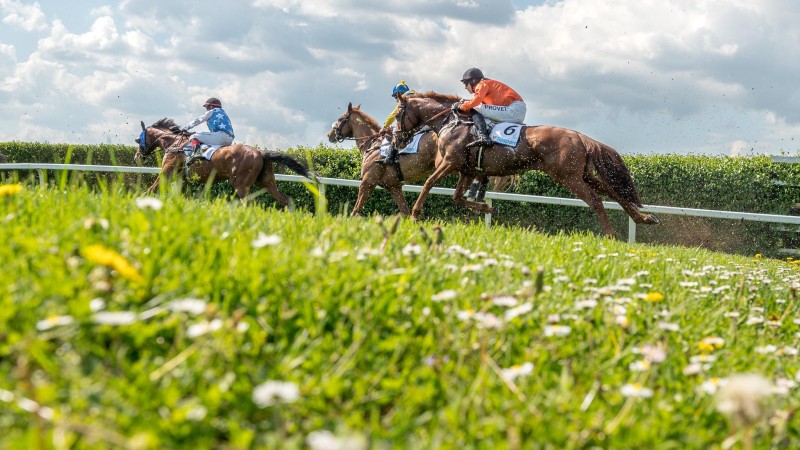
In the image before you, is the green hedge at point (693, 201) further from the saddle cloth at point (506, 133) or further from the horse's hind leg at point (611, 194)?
the saddle cloth at point (506, 133)

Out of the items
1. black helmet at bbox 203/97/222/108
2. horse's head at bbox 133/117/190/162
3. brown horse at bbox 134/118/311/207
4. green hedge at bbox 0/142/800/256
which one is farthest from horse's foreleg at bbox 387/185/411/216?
horse's head at bbox 133/117/190/162

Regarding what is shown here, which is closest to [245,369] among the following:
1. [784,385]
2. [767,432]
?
[767,432]

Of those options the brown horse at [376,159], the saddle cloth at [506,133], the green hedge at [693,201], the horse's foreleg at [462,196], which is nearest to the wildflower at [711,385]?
the saddle cloth at [506,133]

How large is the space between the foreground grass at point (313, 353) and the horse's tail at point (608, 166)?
7.72m

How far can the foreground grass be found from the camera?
82.1 inches

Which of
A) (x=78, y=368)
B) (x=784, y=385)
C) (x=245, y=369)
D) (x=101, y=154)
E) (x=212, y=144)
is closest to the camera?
(x=78, y=368)

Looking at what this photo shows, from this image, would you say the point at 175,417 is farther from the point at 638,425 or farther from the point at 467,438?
the point at 638,425

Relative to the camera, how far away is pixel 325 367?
99.9 inches

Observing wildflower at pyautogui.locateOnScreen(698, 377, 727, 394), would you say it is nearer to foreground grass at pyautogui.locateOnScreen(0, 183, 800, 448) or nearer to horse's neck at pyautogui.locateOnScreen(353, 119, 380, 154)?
foreground grass at pyautogui.locateOnScreen(0, 183, 800, 448)

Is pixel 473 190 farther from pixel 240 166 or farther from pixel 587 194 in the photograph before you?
pixel 240 166

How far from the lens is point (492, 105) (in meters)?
11.9

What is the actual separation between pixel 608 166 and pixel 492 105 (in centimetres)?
193

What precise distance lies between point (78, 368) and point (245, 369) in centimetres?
47

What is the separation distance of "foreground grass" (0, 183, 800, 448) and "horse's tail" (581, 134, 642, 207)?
25.3ft
